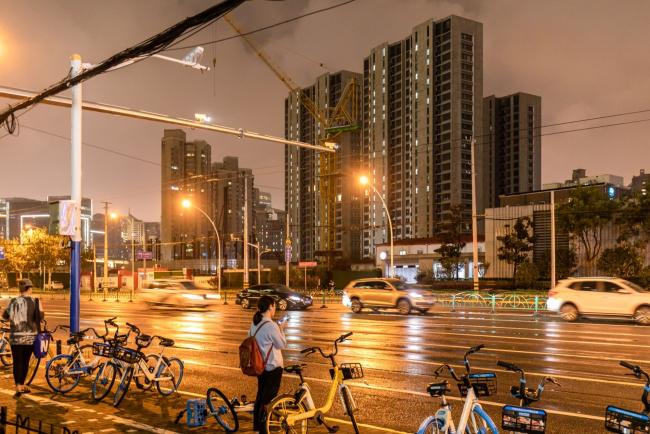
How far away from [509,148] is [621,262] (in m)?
110

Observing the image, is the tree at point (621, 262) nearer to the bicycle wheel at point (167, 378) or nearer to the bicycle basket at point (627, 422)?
the bicycle wheel at point (167, 378)

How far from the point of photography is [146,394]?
33.4 feet

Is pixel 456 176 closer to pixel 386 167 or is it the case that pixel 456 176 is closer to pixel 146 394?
pixel 386 167

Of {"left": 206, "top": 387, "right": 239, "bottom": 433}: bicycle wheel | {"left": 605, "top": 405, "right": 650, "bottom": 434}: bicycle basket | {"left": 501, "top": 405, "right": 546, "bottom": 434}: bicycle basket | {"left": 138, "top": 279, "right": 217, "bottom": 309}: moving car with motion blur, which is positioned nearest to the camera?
{"left": 605, "top": 405, "right": 650, "bottom": 434}: bicycle basket

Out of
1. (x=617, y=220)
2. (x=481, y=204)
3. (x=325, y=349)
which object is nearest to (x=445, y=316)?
(x=325, y=349)

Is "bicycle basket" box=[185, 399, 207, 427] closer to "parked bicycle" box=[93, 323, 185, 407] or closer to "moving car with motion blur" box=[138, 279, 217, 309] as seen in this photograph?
"parked bicycle" box=[93, 323, 185, 407]

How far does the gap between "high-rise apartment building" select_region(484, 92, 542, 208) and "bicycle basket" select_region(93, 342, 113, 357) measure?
140 m

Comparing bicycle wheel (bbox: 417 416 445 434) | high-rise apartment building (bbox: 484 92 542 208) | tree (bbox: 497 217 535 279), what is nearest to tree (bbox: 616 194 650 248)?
tree (bbox: 497 217 535 279)

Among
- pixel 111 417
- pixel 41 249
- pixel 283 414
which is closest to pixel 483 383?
pixel 283 414

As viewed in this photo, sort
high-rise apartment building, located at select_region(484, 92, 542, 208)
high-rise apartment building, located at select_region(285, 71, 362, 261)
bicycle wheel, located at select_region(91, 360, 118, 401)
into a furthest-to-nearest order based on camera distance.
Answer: high-rise apartment building, located at select_region(285, 71, 362, 261) < high-rise apartment building, located at select_region(484, 92, 542, 208) < bicycle wheel, located at select_region(91, 360, 118, 401)

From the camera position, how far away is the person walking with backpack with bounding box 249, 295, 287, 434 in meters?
7.22

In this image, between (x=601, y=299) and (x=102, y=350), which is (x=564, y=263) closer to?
(x=601, y=299)

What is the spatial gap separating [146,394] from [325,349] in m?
6.33

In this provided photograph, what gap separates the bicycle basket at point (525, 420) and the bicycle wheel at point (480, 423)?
2.46 feet
